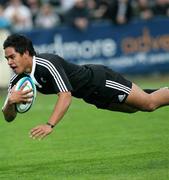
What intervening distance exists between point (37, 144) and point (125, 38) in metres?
11.0

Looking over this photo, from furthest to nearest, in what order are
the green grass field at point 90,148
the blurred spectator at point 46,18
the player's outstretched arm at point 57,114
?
1. the blurred spectator at point 46,18
2. the green grass field at point 90,148
3. the player's outstretched arm at point 57,114

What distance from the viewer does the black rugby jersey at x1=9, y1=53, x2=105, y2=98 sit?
960cm

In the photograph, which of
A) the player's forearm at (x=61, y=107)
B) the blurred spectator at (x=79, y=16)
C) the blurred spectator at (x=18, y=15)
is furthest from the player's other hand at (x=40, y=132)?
the blurred spectator at (x=79, y=16)

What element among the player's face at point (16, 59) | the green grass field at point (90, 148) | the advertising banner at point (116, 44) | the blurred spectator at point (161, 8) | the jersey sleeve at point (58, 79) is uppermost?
the player's face at point (16, 59)

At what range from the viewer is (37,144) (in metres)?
12.7

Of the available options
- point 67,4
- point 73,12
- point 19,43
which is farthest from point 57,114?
point 67,4

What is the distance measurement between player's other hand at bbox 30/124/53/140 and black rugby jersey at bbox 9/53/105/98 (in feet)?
2.20

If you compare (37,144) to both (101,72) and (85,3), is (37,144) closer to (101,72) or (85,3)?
(101,72)

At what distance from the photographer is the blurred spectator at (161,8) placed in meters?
24.5

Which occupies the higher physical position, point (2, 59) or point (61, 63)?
point (61, 63)

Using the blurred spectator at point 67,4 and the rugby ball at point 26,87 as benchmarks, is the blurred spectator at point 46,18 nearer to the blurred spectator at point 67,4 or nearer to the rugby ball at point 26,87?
the blurred spectator at point 67,4

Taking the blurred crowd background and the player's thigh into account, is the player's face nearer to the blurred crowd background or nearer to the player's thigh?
the player's thigh

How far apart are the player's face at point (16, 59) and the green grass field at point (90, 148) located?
4.26ft

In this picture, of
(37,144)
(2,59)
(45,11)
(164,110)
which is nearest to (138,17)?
(45,11)
